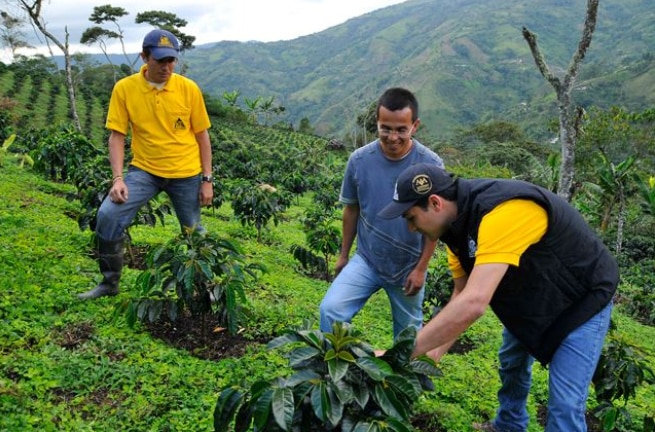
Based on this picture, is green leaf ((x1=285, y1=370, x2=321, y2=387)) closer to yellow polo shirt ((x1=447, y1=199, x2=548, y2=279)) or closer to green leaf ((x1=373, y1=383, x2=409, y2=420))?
green leaf ((x1=373, y1=383, x2=409, y2=420))

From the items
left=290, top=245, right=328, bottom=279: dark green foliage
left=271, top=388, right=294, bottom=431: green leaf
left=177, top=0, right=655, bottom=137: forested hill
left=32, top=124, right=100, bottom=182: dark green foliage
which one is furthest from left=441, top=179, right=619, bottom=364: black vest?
left=177, top=0, right=655, bottom=137: forested hill

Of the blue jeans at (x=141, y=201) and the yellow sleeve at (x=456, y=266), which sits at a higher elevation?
the blue jeans at (x=141, y=201)

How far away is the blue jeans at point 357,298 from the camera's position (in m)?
2.84

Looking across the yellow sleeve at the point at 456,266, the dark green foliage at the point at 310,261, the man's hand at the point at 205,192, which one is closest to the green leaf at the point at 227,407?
the yellow sleeve at the point at 456,266

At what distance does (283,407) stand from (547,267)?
1.32 metres

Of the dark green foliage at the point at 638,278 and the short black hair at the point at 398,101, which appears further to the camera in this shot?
the dark green foliage at the point at 638,278

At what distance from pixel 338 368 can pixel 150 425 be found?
161 centimetres

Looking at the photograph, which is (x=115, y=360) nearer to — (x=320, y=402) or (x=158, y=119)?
(x=158, y=119)

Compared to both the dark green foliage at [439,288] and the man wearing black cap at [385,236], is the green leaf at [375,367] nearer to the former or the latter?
the man wearing black cap at [385,236]

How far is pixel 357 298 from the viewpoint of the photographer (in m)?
2.97

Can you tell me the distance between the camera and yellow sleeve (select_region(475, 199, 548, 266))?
199 cm

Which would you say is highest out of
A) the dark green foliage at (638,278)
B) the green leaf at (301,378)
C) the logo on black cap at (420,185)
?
the logo on black cap at (420,185)

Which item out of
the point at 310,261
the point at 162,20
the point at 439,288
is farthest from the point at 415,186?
the point at 162,20

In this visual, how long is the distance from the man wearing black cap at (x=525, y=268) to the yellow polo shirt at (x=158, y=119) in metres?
2.12
